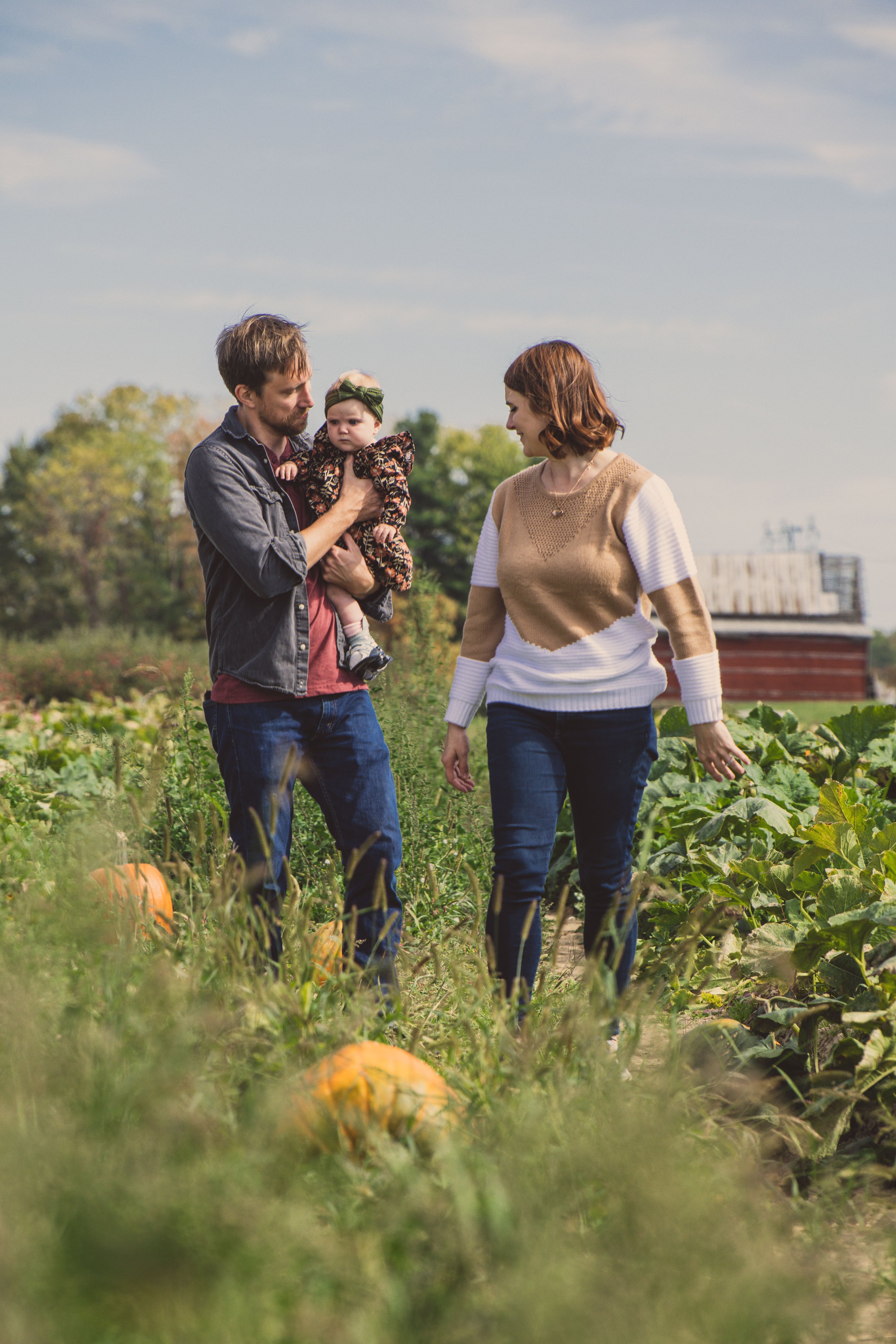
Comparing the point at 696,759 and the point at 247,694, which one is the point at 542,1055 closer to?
the point at 247,694

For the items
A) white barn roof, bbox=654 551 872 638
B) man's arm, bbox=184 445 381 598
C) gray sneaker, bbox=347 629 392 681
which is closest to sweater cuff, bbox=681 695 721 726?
gray sneaker, bbox=347 629 392 681

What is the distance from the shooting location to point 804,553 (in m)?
32.0

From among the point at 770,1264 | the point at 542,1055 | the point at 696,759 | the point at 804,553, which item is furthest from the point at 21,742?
the point at 804,553

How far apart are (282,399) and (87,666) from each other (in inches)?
692

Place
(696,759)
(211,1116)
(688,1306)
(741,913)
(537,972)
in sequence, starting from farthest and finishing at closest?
(696,759) < (741,913) < (537,972) < (211,1116) < (688,1306)

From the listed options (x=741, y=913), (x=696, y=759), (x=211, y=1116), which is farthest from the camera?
(x=696, y=759)

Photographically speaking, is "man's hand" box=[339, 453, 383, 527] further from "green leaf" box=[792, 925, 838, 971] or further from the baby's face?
"green leaf" box=[792, 925, 838, 971]

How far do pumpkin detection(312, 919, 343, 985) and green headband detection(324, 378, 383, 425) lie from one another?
4.60ft

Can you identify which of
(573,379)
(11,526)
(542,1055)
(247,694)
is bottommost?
(542,1055)

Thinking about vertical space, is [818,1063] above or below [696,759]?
below

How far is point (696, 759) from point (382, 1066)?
3638mm

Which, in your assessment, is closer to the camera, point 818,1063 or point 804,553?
point 818,1063

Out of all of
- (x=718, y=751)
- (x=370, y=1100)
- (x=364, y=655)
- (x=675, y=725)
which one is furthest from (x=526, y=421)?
(x=675, y=725)

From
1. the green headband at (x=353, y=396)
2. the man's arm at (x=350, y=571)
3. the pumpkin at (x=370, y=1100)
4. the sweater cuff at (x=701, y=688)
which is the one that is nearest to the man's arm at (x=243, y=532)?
the man's arm at (x=350, y=571)
